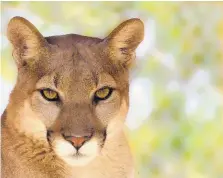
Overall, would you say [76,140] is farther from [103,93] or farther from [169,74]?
[169,74]

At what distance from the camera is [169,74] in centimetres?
190

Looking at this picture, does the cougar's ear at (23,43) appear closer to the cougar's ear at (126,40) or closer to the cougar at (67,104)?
the cougar at (67,104)

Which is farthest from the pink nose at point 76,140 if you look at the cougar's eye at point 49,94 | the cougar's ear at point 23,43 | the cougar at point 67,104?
the cougar's ear at point 23,43

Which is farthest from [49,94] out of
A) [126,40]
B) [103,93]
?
[126,40]

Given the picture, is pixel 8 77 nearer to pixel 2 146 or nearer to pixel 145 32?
pixel 2 146

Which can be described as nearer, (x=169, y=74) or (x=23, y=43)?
(x=23, y=43)

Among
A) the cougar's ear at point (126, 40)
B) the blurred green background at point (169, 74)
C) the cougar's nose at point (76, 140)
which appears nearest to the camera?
the cougar's nose at point (76, 140)

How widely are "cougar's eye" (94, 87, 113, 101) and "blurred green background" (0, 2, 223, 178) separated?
20cm

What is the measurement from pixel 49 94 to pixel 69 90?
60mm

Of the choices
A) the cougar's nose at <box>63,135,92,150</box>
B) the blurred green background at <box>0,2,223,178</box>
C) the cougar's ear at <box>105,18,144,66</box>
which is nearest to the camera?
the cougar's nose at <box>63,135,92,150</box>

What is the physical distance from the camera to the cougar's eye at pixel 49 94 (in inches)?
62.7

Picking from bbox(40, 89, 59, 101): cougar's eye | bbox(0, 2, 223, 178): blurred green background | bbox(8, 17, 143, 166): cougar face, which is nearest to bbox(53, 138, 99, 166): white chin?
bbox(8, 17, 143, 166): cougar face

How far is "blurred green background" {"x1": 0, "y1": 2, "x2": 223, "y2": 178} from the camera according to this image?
185cm

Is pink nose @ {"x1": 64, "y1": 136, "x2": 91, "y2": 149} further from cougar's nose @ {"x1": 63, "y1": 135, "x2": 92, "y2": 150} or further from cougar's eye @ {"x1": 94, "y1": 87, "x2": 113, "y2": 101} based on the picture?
cougar's eye @ {"x1": 94, "y1": 87, "x2": 113, "y2": 101}
